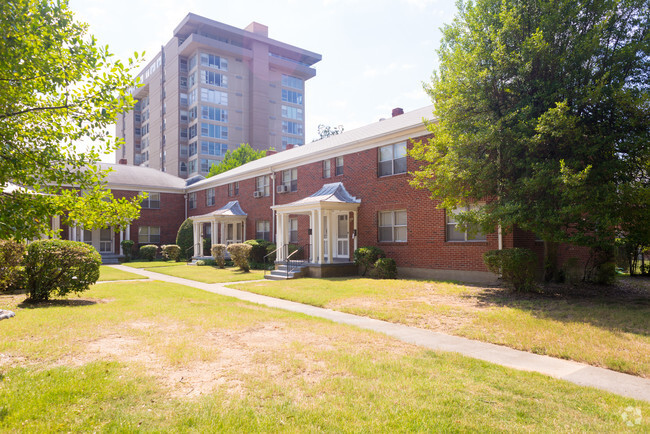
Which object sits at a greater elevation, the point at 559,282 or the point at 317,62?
the point at 317,62

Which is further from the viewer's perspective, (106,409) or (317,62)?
(317,62)

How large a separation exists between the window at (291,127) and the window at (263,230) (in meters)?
42.9

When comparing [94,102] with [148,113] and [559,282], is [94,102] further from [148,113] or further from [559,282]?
[148,113]

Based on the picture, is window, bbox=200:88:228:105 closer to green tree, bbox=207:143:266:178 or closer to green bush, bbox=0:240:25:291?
green tree, bbox=207:143:266:178

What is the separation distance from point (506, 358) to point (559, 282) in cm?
891

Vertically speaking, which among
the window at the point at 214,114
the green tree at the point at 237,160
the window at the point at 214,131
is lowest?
the green tree at the point at 237,160

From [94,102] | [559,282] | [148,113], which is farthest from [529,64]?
[148,113]

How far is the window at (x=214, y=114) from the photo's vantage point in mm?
56594

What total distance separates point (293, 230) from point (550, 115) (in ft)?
53.5

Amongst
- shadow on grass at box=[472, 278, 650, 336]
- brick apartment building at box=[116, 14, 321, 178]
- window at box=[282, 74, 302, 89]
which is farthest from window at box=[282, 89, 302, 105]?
shadow on grass at box=[472, 278, 650, 336]

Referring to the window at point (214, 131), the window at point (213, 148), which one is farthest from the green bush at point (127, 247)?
the window at point (214, 131)

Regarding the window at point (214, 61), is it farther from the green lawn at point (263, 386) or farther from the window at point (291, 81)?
the green lawn at point (263, 386)

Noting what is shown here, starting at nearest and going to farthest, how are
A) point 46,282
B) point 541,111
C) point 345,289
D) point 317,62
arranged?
point 46,282 < point 541,111 < point 345,289 < point 317,62

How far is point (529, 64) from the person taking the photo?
35.7 ft
